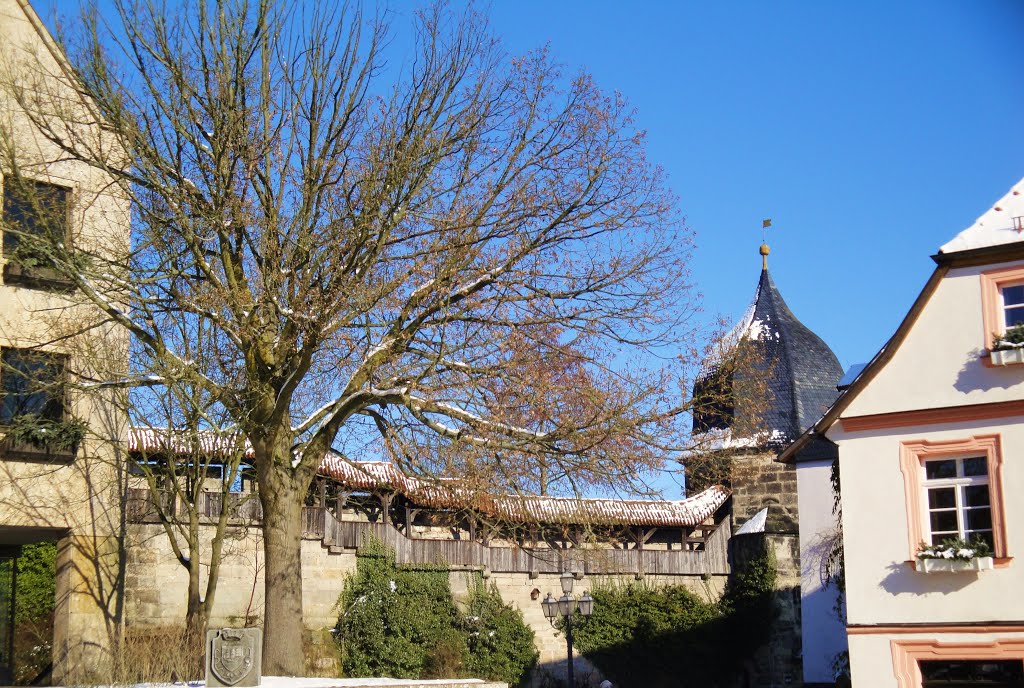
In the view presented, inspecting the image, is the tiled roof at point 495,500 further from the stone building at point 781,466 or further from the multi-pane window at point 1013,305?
the multi-pane window at point 1013,305

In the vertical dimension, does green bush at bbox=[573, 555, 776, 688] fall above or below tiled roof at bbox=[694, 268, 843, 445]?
below

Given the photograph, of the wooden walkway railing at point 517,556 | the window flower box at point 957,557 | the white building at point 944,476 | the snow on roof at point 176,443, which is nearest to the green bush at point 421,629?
the wooden walkway railing at point 517,556

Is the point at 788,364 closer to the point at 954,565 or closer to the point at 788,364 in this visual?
the point at 788,364

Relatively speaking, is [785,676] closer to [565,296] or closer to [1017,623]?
[1017,623]

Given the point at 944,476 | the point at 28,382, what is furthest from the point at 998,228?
the point at 28,382

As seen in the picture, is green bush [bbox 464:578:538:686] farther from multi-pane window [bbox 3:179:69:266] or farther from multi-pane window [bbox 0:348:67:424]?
multi-pane window [bbox 3:179:69:266]

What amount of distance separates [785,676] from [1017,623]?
15.5 meters

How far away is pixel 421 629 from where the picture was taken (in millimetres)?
24891

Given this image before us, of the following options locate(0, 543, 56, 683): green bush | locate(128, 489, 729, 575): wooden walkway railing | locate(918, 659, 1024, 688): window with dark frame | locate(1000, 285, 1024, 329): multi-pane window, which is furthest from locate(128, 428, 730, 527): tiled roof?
locate(1000, 285, 1024, 329): multi-pane window

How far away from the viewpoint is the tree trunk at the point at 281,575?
1266 centimetres

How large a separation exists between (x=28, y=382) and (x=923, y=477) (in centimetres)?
1097

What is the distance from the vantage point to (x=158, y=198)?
505 inches

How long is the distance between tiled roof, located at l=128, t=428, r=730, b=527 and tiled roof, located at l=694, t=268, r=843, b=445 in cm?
321

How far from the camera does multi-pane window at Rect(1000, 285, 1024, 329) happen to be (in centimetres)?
1384
